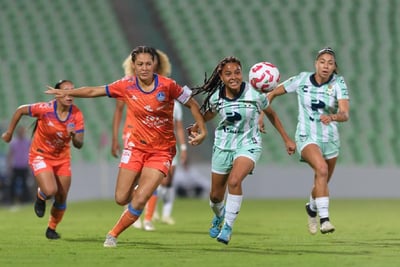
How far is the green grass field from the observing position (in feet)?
33.3

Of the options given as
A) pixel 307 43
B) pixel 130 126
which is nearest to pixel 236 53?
pixel 307 43

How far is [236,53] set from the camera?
3044cm

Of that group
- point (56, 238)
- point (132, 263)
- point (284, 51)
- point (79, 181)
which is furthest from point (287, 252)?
point (284, 51)

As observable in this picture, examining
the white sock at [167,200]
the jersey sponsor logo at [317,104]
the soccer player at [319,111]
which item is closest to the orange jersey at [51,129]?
the soccer player at [319,111]

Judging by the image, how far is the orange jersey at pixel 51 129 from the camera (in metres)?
13.1

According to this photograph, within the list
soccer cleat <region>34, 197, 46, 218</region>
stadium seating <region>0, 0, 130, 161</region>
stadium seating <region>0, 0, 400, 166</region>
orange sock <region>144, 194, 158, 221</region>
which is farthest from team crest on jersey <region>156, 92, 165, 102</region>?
stadium seating <region>0, 0, 400, 166</region>

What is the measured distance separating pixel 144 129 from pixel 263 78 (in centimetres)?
141

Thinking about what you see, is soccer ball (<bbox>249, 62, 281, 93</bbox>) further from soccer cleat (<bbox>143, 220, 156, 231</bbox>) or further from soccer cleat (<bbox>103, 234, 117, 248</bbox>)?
soccer cleat (<bbox>143, 220, 156, 231</bbox>)

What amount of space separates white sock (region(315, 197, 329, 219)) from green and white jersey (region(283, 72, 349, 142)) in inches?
35.8

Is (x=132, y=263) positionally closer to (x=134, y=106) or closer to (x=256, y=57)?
(x=134, y=106)

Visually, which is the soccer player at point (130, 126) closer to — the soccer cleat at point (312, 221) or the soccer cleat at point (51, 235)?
the soccer cleat at point (51, 235)

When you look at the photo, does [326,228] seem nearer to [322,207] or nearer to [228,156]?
[322,207]

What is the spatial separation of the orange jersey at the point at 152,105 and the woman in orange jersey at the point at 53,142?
5.01 ft

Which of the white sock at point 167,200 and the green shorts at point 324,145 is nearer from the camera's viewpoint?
the green shorts at point 324,145
